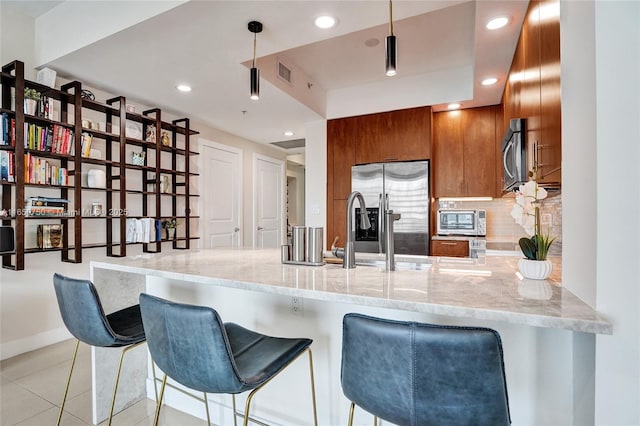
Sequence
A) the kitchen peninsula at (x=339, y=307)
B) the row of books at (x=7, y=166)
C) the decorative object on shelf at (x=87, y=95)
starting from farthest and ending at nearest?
the decorative object on shelf at (x=87, y=95) < the row of books at (x=7, y=166) < the kitchen peninsula at (x=339, y=307)

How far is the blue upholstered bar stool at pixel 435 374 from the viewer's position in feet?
2.54

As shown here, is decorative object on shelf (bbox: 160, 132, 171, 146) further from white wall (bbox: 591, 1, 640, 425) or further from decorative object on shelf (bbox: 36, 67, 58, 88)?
white wall (bbox: 591, 1, 640, 425)

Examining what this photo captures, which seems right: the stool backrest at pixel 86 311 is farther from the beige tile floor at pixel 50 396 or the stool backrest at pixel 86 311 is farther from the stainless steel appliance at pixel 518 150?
the stainless steel appliance at pixel 518 150

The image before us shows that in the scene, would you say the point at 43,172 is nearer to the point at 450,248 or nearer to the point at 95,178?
the point at 95,178

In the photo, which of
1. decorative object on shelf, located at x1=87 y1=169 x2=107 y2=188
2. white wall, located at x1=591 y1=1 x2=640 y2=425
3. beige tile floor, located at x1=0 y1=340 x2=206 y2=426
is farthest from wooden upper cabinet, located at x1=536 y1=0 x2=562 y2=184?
decorative object on shelf, located at x1=87 y1=169 x2=107 y2=188

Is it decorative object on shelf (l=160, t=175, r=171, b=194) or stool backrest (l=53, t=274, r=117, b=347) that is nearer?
stool backrest (l=53, t=274, r=117, b=347)

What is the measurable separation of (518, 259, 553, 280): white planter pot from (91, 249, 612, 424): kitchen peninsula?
0.14 ft

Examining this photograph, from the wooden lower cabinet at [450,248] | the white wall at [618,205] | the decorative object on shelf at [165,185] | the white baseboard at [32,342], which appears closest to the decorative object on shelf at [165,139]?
the decorative object on shelf at [165,185]

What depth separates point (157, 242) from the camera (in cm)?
368

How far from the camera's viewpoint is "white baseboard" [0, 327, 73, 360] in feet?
8.72

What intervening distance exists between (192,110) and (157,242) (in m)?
1.64

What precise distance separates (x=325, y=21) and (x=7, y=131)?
2573mm

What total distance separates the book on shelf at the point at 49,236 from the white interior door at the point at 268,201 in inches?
115

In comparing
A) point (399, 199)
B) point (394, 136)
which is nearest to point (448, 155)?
point (394, 136)
